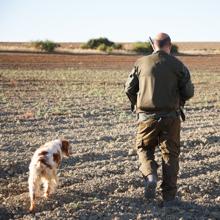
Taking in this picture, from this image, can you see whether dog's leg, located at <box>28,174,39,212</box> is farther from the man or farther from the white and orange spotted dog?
the man

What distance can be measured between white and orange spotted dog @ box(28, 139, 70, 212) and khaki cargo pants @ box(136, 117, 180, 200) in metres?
1.21

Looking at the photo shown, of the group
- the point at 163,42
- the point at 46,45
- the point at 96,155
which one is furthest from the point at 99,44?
the point at 163,42

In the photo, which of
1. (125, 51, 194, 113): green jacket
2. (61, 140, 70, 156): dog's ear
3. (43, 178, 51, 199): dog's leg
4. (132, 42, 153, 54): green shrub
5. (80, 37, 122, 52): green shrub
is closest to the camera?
(125, 51, 194, 113): green jacket

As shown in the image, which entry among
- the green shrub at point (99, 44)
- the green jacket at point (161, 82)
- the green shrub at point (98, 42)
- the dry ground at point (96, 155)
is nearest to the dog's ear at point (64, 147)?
the dry ground at point (96, 155)

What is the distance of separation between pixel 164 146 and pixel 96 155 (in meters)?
3.14

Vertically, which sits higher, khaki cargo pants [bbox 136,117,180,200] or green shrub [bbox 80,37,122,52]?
green shrub [bbox 80,37,122,52]

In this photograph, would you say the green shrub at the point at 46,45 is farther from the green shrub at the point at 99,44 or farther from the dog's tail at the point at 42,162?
the dog's tail at the point at 42,162

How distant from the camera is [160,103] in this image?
7.04 metres

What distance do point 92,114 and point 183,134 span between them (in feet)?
12.3

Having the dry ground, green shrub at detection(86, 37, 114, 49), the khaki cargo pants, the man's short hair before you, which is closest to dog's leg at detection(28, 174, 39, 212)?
the dry ground

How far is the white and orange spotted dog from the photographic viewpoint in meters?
7.08

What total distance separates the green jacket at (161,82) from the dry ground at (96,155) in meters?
1.40

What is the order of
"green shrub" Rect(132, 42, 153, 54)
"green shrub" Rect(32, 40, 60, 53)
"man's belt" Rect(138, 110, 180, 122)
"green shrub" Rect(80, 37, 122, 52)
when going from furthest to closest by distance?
1. "green shrub" Rect(80, 37, 122, 52)
2. "green shrub" Rect(132, 42, 153, 54)
3. "green shrub" Rect(32, 40, 60, 53)
4. "man's belt" Rect(138, 110, 180, 122)

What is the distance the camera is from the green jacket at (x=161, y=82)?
7.01 m
